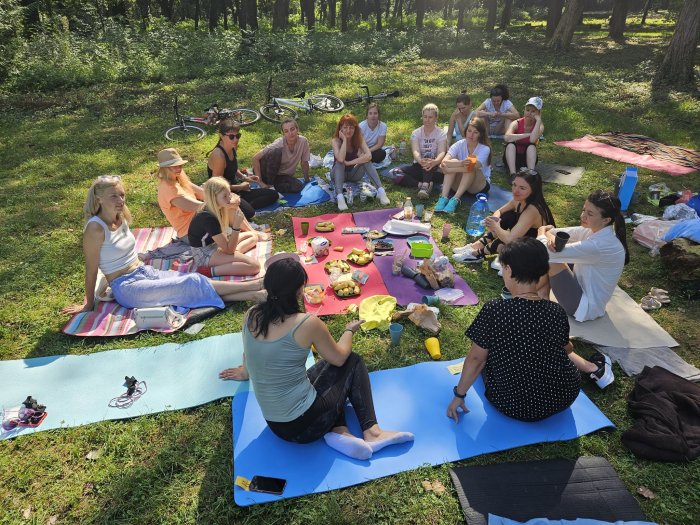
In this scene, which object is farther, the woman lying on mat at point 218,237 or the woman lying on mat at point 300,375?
the woman lying on mat at point 218,237

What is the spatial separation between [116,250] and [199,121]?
269 inches

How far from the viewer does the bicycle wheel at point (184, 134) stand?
995 centimetres

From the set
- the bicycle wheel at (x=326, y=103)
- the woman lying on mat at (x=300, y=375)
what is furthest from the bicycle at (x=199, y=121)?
the woman lying on mat at (x=300, y=375)

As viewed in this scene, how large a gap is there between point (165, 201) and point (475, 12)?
43.9m

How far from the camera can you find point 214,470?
3.33m

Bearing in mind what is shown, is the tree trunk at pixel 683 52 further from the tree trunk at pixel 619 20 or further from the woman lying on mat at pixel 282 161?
the tree trunk at pixel 619 20

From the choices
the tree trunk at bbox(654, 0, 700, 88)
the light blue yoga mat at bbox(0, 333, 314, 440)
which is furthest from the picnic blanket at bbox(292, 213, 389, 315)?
the tree trunk at bbox(654, 0, 700, 88)

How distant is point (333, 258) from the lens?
598 centimetres

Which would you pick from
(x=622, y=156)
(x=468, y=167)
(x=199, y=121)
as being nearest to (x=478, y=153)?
(x=468, y=167)

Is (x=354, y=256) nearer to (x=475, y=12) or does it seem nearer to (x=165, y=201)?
(x=165, y=201)

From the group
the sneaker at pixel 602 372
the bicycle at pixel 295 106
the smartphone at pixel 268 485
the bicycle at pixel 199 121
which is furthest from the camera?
the bicycle at pixel 295 106

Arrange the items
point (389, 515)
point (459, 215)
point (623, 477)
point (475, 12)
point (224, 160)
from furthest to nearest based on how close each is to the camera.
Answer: point (475, 12) → point (459, 215) → point (224, 160) → point (623, 477) → point (389, 515)

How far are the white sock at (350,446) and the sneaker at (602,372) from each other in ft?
7.51

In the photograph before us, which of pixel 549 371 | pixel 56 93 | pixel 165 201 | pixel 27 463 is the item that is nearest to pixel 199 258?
pixel 165 201
